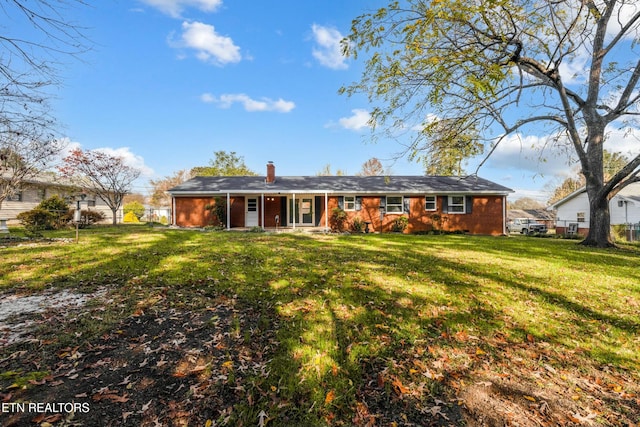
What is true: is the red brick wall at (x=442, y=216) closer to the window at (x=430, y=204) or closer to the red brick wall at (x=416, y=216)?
the red brick wall at (x=416, y=216)

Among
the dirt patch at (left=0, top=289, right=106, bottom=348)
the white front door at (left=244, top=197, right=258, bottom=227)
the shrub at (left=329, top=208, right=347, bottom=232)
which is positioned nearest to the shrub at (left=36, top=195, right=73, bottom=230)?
the white front door at (left=244, top=197, right=258, bottom=227)

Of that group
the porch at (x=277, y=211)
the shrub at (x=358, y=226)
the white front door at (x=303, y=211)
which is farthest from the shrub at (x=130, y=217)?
the shrub at (x=358, y=226)

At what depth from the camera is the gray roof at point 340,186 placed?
17484mm

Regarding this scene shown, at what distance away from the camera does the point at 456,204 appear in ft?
58.9

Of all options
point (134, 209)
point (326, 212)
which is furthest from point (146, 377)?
point (134, 209)

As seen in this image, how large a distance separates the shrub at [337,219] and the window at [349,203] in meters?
0.72

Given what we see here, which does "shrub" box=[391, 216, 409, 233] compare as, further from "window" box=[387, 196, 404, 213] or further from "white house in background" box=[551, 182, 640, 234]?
"white house in background" box=[551, 182, 640, 234]

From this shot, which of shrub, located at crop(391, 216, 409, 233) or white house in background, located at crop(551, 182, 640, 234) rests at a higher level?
white house in background, located at crop(551, 182, 640, 234)

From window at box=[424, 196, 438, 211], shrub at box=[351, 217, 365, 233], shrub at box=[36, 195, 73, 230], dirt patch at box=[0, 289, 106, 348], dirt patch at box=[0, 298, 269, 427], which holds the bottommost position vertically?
dirt patch at box=[0, 298, 269, 427]

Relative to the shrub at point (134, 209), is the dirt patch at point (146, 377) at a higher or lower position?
lower

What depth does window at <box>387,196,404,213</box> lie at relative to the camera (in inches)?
706

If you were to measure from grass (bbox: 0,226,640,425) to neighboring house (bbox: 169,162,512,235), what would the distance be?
10.6 m

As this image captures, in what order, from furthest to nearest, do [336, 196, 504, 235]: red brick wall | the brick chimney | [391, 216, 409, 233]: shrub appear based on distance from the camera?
the brick chimney
[336, 196, 504, 235]: red brick wall
[391, 216, 409, 233]: shrub

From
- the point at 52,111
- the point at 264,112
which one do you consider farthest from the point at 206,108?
the point at 52,111
